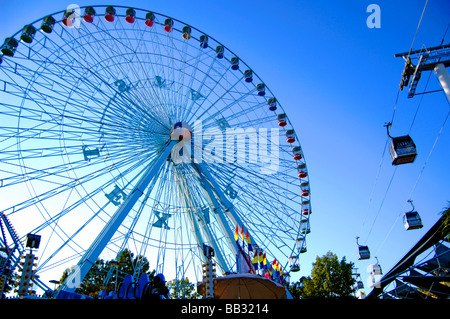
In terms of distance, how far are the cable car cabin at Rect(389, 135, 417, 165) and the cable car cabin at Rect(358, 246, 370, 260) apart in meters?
12.0

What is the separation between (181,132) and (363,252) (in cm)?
1629

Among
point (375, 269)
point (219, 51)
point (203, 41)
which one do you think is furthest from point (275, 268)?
point (203, 41)

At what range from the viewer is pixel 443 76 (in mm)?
11094

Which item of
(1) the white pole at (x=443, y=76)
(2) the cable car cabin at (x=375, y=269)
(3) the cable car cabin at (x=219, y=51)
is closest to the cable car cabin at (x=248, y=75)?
(3) the cable car cabin at (x=219, y=51)

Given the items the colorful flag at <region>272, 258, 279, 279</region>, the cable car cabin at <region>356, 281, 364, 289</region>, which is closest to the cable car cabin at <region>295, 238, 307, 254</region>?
the colorful flag at <region>272, 258, 279, 279</region>

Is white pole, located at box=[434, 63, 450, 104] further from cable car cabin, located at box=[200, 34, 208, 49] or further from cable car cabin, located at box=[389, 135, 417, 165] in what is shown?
cable car cabin, located at box=[200, 34, 208, 49]

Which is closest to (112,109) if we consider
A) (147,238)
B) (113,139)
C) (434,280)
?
→ (113,139)

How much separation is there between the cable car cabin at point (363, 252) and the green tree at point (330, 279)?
7.92 metres

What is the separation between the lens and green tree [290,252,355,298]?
30.9m

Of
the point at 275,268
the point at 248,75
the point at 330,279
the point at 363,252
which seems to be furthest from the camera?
the point at 330,279

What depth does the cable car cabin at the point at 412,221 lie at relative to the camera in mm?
18172

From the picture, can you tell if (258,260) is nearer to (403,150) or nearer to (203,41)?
(403,150)

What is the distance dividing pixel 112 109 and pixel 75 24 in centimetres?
497
